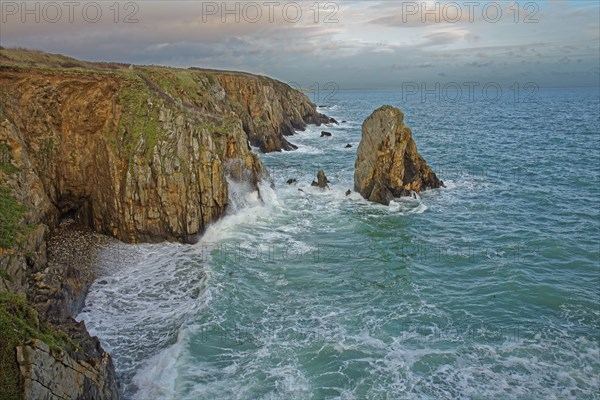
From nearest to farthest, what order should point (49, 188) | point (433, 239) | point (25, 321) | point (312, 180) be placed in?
point (25, 321) < point (49, 188) < point (433, 239) < point (312, 180)

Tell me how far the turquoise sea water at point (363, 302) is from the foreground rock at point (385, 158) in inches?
81.2

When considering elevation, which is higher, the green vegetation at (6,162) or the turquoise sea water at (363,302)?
the green vegetation at (6,162)

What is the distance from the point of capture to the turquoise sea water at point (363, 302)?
66.0 ft

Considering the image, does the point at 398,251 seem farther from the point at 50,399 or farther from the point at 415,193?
the point at 50,399

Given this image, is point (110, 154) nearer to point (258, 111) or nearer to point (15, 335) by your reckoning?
point (15, 335)

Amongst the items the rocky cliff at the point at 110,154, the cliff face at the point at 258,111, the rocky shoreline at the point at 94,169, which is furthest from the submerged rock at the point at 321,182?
the cliff face at the point at 258,111

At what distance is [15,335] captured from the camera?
1310 centimetres

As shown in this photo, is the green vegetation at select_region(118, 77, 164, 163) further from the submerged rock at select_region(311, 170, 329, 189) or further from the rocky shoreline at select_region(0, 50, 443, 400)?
the submerged rock at select_region(311, 170, 329, 189)

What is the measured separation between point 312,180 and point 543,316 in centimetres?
3352

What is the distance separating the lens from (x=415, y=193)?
4831cm

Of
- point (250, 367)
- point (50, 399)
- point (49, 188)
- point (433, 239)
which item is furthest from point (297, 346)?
point (49, 188)

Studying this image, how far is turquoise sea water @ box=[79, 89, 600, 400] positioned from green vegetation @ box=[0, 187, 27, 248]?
5143mm

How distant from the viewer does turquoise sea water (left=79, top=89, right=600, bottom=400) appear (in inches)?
792

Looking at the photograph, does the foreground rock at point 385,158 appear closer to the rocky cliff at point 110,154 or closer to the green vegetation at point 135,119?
the rocky cliff at point 110,154
